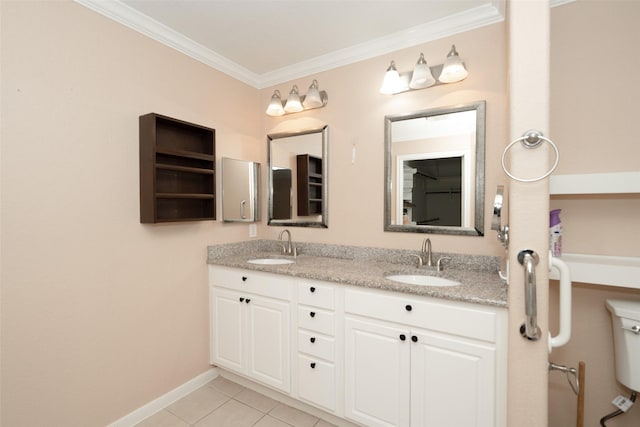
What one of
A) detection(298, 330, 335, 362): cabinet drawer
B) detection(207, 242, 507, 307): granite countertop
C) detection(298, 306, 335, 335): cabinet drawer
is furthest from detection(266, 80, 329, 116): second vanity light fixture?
detection(298, 330, 335, 362): cabinet drawer

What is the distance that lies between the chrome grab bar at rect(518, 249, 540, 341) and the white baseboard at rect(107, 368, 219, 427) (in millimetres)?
2168

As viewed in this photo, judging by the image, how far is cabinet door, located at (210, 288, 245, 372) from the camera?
2.15 m

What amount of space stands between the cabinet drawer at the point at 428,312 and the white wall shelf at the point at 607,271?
48cm

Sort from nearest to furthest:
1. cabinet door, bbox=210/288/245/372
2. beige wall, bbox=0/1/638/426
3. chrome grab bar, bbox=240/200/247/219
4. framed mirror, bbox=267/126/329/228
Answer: beige wall, bbox=0/1/638/426 < cabinet door, bbox=210/288/245/372 < framed mirror, bbox=267/126/329/228 < chrome grab bar, bbox=240/200/247/219

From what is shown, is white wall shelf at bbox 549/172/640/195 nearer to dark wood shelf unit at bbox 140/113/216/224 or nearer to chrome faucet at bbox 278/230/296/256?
chrome faucet at bbox 278/230/296/256

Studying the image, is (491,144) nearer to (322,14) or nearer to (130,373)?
(322,14)

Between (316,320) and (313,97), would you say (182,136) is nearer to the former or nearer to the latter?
(313,97)

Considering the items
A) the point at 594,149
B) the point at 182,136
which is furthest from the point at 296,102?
the point at 594,149

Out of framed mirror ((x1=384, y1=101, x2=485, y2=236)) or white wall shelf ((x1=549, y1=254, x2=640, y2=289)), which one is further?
framed mirror ((x1=384, y1=101, x2=485, y2=236))

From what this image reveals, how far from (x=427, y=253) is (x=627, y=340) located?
98cm

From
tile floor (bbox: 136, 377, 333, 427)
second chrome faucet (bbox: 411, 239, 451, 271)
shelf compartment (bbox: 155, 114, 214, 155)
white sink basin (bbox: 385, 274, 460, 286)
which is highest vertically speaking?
shelf compartment (bbox: 155, 114, 214, 155)

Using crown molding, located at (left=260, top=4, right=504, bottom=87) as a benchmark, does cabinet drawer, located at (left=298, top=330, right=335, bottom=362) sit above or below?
below

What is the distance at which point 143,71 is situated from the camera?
1.92 metres

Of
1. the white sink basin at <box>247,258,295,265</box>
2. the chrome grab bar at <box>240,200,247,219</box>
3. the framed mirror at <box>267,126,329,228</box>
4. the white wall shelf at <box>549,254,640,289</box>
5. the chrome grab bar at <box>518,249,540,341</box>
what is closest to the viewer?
the chrome grab bar at <box>518,249,540,341</box>
